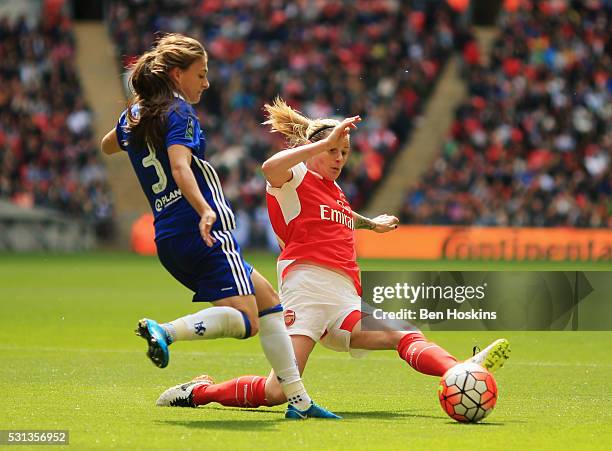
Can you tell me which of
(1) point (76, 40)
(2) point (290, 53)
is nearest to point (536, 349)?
(2) point (290, 53)

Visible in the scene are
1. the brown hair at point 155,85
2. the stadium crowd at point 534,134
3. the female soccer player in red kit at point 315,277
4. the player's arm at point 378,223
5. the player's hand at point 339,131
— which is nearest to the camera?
the brown hair at point 155,85

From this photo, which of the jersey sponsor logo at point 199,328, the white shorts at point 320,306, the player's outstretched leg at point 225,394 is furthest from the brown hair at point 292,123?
the jersey sponsor logo at point 199,328

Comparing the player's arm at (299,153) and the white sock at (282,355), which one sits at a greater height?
the player's arm at (299,153)

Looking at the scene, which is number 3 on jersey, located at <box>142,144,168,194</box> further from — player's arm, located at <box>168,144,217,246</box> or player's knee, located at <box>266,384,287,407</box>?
player's knee, located at <box>266,384,287,407</box>

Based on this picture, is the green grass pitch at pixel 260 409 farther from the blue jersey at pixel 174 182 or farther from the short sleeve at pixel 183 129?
the short sleeve at pixel 183 129

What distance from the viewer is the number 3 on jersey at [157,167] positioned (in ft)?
23.3

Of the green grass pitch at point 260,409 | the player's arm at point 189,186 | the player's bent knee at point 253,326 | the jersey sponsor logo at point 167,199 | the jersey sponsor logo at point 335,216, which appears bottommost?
the green grass pitch at point 260,409

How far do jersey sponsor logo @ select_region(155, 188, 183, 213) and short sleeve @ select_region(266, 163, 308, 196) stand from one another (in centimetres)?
102

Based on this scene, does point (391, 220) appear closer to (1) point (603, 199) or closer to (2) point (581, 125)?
(1) point (603, 199)

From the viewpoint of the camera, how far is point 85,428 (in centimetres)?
693

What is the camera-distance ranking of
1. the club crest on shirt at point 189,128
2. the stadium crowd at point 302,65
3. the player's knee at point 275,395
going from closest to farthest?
1. the club crest on shirt at point 189,128
2. the player's knee at point 275,395
3. the stadium crowd at point 302,65

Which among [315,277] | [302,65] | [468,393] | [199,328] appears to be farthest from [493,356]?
[302,65]

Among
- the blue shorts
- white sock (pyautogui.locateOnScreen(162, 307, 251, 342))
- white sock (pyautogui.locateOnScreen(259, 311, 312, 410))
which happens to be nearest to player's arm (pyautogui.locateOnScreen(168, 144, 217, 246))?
the blue shorts

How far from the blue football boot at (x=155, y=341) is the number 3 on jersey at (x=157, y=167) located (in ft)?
3.15
